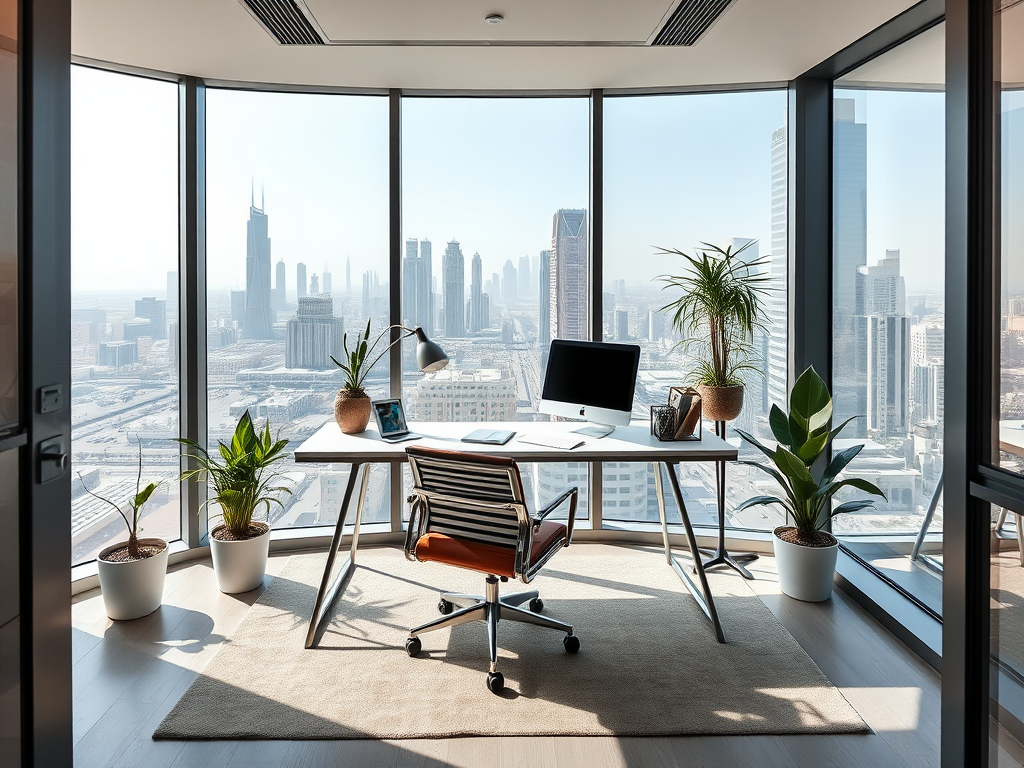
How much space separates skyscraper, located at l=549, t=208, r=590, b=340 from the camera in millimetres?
3930

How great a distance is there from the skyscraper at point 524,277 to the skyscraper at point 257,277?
1.40 m

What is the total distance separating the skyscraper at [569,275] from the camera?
3930 millimetres

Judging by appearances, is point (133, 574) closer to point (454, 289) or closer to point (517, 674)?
point (517, 674)

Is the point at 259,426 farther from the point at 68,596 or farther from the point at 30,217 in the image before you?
the point at 30,217

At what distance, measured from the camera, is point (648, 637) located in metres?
2.86

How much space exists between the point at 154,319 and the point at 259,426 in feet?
2.51

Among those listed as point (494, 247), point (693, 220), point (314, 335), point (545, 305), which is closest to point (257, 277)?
point (314, 335)

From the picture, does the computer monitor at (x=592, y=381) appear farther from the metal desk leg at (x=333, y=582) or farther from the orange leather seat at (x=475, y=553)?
the metal desk leg at (x=333, y=582)

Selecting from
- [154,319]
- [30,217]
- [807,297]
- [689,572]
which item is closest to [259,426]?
[154,319]

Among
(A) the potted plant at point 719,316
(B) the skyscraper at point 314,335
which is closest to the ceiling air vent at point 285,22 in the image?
(B) the skyscraper at point 314,335

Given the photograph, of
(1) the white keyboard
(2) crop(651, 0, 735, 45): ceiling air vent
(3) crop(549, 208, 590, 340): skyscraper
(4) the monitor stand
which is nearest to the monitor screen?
(4) the monitor stand

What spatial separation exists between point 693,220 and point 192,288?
2.74 m

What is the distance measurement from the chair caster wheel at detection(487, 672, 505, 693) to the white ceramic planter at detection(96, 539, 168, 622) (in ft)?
5.28

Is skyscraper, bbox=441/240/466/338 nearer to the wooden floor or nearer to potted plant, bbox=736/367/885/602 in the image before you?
potted plant, bbox=736/367/885/602
